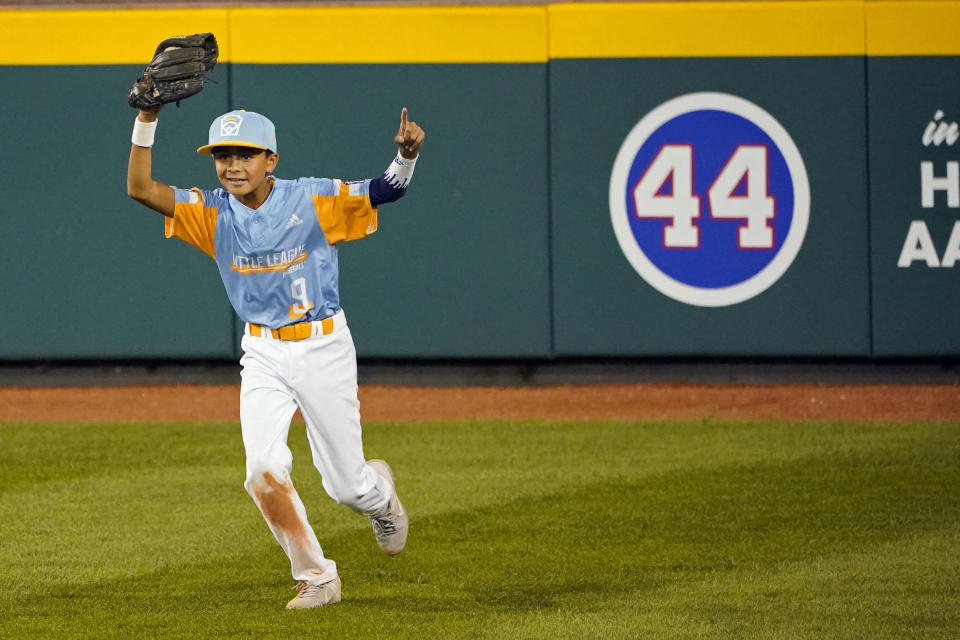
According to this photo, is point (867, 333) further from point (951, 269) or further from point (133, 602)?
point (133, 602)

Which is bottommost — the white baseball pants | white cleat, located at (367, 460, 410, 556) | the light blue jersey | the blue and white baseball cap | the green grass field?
the green grass field

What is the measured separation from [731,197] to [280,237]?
20.5 ft

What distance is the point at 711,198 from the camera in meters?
11.2

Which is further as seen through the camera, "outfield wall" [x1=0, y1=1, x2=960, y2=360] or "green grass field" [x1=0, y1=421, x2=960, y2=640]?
"outfield wall" [x1=0, y1=1, x2=960, y2=360]

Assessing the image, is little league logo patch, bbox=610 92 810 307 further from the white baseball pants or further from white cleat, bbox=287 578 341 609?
white cleat, bbox=287 578 341 609

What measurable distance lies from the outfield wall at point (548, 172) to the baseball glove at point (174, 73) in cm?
590

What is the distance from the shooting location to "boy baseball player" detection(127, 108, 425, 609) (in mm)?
5375

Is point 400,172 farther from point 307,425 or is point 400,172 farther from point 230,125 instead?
point 307,425

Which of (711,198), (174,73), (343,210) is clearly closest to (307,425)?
(343,210)

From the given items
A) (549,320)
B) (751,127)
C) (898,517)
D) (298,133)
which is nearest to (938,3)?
(751,127)

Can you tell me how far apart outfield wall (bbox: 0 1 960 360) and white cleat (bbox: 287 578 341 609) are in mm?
5960

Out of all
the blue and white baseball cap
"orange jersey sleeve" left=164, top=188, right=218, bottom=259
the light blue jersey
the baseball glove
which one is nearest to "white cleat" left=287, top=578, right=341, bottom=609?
the light blue jersey

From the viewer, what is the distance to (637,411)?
1035 cm

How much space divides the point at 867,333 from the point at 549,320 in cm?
227
